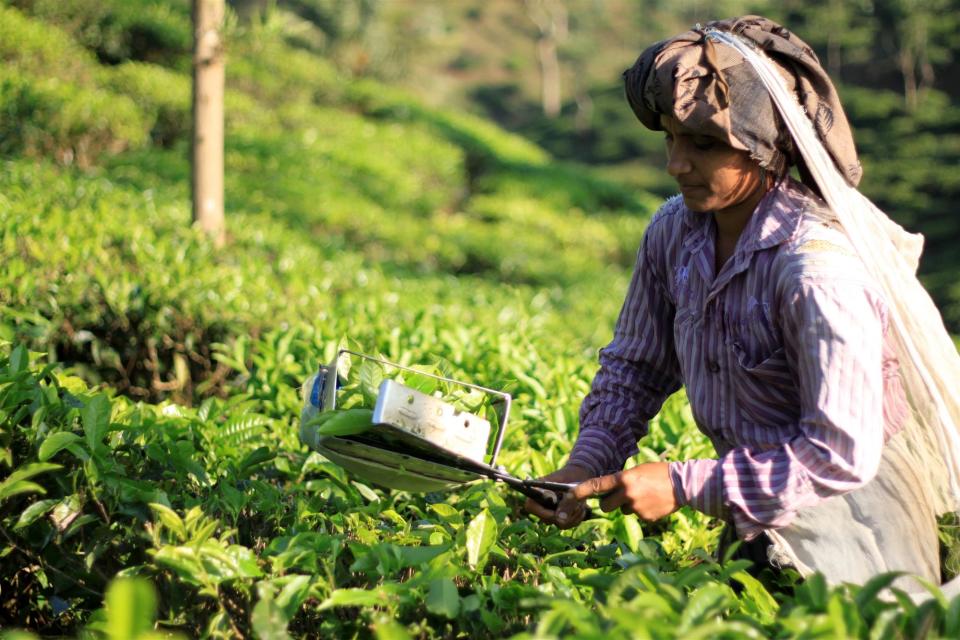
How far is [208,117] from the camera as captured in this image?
16.7ft

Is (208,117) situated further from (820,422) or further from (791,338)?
(820,422)

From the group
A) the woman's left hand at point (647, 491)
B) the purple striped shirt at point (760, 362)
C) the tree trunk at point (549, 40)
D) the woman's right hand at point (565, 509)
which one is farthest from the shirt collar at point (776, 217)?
the tree trunk at point (549, 40)

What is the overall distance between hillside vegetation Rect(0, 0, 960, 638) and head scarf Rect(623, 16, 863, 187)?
27.2 inches

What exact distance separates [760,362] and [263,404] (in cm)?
174

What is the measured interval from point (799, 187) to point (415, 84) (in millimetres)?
28577

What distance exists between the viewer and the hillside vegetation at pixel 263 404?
1.52 metres

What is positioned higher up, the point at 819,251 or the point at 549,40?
the point at 549,40

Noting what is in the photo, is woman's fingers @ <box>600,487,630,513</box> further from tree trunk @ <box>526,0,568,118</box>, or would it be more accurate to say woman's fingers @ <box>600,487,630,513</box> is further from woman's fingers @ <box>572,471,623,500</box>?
tree trunk @ <box>526,0,568,118</box>

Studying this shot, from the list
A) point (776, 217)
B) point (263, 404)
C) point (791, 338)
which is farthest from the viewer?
point (263, 404)

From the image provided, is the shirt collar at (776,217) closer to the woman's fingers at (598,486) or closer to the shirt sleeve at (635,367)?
the shirt sleeve at (635,367)

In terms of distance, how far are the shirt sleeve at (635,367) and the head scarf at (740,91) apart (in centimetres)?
35

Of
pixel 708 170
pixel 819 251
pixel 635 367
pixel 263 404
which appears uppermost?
pixel 708 170

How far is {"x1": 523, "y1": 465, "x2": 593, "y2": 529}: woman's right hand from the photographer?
1.76 m

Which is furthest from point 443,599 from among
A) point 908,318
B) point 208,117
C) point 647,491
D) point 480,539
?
point 208,117
